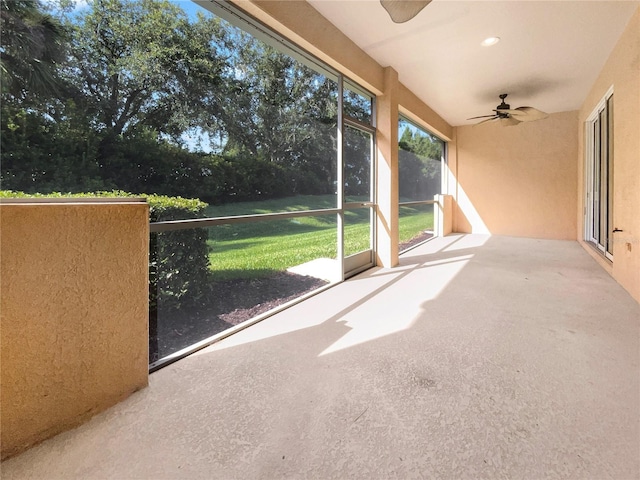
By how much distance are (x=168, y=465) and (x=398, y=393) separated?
106 cm

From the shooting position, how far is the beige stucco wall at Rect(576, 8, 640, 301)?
9.66ft

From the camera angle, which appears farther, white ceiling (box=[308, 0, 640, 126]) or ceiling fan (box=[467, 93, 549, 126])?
ceiling fan (box=[467, 93, 549, 126])

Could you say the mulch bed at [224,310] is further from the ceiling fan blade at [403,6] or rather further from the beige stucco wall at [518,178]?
the beige stucco wall at [518,178]

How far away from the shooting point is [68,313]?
4.42 feet

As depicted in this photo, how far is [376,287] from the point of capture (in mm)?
3576

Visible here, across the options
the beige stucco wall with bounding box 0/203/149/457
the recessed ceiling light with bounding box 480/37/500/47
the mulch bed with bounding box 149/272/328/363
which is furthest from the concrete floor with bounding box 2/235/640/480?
the recessed ceiling light with bounding box 480/37/500/47

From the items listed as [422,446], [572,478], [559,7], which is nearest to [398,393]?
[422,446]

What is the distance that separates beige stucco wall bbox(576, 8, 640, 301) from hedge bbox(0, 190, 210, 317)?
3876 mm

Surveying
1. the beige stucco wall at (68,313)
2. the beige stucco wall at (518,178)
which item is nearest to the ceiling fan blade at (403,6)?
the beige stucco wall at (68,313)

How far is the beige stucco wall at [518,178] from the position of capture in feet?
22.4

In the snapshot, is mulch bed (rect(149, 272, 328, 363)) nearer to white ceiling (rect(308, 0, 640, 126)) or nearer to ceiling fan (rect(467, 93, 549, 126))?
white ceiling (rect(308, 0, 640, 126))

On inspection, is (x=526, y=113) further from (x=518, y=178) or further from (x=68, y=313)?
(x=68, y=313)

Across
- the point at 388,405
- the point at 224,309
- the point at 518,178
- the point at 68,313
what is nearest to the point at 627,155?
the point at 388,405

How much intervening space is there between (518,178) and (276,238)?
22.4ft
